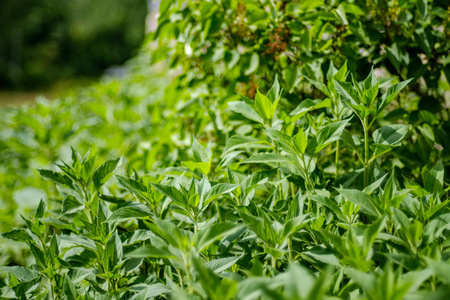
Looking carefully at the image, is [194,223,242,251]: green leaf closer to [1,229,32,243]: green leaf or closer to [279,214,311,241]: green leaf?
[279,214,311,241]: green leaf

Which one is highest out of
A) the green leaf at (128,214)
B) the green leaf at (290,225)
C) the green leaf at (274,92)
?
the green leaf at (274,92)

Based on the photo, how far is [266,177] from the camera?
0.99 meters

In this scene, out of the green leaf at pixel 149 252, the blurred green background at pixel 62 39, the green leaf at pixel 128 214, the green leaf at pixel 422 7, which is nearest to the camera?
the green leaf at pixel 149 252

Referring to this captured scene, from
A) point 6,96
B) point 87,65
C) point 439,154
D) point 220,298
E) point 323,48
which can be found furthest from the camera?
point 87,65

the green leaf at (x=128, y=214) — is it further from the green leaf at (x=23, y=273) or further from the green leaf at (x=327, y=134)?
the green leaf at (x=327, y=134)

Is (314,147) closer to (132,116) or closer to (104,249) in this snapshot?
(104,249)

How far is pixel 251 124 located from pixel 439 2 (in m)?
0.85

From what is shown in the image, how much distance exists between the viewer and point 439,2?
1481mm

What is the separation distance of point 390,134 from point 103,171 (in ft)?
2.63

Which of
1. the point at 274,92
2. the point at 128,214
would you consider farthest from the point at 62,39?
the point at 128,214

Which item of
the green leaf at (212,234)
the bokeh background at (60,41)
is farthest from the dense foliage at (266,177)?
the bokeh background at (60,41)

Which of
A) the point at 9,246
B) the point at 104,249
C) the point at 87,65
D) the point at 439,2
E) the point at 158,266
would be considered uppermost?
the point at 439,2

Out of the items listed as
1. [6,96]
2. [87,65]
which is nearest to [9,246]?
[6,96]

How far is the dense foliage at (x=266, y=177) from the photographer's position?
2.46ft
